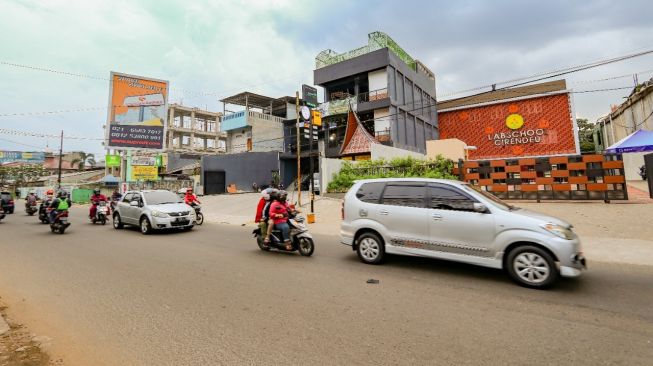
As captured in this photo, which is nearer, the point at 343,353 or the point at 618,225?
the point at 343,353

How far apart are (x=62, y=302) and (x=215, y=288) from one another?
208 cm

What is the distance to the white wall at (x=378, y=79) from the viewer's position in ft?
92.9

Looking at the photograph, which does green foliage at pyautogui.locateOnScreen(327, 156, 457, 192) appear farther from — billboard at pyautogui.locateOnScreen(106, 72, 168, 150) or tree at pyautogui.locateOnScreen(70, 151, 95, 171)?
tree at pyautogui.locateOnScreen(70, 151, 95, 171)

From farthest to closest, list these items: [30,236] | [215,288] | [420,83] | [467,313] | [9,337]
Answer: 1. [420,83]
2. [30,236]
3. [215,288]
4. [467,313]
5. [9,337]

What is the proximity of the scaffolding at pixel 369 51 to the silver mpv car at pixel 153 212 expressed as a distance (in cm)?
2363

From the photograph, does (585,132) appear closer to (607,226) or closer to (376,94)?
(376,94)

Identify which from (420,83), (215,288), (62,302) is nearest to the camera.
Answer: (62,302)

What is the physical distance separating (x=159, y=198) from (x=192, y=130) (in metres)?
57.7

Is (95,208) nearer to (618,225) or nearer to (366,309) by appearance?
(366,309)

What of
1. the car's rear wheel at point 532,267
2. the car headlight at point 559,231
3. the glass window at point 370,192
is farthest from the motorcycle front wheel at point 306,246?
the car headlight at point 559,231

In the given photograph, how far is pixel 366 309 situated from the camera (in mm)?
4027

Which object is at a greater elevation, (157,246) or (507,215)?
(507,215)

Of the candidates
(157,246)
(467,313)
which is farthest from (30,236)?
(467,313)

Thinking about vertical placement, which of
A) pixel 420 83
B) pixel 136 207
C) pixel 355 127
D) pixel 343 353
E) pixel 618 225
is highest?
pixel 420 83
